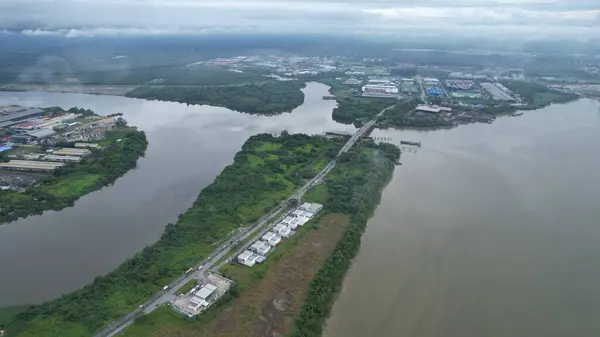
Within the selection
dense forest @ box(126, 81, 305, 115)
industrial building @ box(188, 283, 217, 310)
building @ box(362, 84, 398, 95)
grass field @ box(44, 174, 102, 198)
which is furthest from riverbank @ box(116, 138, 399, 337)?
building @ box(362, 84, 398, 95)

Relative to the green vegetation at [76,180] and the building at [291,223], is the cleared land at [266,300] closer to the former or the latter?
the building at [291,223]

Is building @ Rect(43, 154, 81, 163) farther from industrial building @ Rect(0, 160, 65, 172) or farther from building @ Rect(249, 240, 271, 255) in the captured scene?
building @ Rect(249, 240, 271, 255)

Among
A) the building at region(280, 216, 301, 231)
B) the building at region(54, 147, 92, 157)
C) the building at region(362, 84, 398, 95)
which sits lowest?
the building at region(54, 147, 92, 157)

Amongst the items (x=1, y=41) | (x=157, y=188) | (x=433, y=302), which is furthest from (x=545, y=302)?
(x=1, y=41)

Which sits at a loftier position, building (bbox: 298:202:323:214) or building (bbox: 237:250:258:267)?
building (bbox: 298:202:323:214)

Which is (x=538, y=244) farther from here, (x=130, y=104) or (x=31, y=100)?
(x=31, y=100)

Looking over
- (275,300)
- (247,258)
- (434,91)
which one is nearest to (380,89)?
(434,91)

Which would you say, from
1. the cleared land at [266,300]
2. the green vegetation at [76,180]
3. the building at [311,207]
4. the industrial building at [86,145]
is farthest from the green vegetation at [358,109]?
the cleared land at [266,300]

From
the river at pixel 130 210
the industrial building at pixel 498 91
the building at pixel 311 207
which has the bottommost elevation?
the river at pixel 130 210
